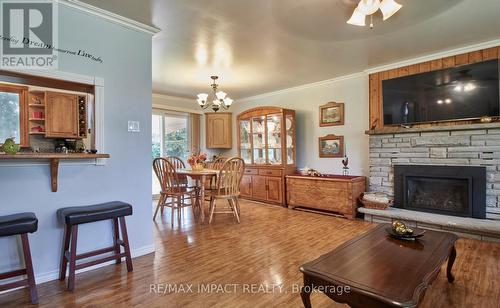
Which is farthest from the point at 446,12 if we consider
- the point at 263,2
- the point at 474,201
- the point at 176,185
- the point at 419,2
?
the point at 176,185

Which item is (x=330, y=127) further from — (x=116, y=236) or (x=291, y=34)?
(x=116, y=236)

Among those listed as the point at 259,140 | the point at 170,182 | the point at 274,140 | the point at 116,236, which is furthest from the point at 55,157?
the point at 259,140

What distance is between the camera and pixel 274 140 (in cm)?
533

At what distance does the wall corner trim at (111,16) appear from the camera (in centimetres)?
221

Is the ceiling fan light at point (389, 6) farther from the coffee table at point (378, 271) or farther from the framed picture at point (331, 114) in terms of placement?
the framed picture at point (331, 114)

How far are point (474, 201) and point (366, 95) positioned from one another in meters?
2.16

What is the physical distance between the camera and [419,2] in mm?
2238

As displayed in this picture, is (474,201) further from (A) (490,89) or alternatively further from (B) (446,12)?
(B) (446,12)

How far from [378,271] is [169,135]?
5.53m

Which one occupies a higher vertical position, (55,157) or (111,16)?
(111,16)

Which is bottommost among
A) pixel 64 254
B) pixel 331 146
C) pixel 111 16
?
pixel 64 254

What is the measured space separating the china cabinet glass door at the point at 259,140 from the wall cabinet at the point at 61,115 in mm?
3694

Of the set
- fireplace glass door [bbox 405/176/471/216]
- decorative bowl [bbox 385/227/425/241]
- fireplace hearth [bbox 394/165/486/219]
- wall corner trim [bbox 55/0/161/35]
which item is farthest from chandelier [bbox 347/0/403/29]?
fireplace glass door [bbox 405/176/471/216]

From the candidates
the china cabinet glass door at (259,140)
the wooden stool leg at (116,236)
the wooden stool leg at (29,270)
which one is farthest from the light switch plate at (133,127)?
the china cabinet glass door at (259,140)
